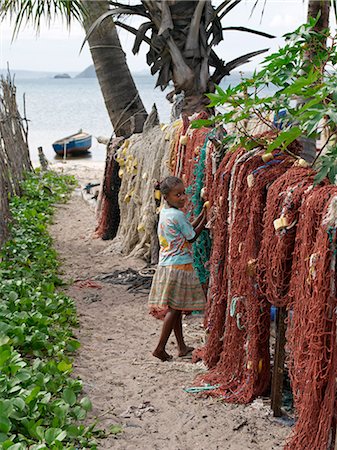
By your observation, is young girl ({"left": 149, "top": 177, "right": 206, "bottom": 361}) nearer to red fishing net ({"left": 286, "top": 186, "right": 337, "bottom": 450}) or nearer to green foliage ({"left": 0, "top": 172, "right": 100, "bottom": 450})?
green foliage ({"left": 0, "top": 172, "right": 100, "bottom": 450})

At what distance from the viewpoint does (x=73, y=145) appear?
2609cm

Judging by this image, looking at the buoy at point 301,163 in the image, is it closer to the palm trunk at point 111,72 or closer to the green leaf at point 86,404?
the green leaf at point 86,404

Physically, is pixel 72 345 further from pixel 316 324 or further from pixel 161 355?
pixel 316 324

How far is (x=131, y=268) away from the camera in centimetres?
782

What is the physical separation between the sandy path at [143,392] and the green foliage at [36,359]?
19 centimetres

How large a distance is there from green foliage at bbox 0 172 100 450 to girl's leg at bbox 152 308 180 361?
0.62 metres

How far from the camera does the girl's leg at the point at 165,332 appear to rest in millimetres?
5105

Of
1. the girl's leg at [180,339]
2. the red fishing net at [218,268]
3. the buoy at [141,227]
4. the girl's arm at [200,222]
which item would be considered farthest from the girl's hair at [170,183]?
the buoy at [141,227]

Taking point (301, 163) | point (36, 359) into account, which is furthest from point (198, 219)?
point (36, 359)

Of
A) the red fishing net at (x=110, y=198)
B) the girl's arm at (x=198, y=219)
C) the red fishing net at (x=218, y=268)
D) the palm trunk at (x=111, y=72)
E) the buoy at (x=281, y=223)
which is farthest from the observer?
the palm trunk at (x=111, y=72)

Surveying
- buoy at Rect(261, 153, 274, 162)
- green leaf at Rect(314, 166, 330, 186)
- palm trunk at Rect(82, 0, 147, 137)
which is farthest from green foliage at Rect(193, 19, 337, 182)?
palm trunk at Rect(82, 0, 147, 137)

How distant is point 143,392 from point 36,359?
0.73 metres

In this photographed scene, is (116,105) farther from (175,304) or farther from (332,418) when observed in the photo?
(332,418)

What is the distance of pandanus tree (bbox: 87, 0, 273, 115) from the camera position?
29.4 feet
